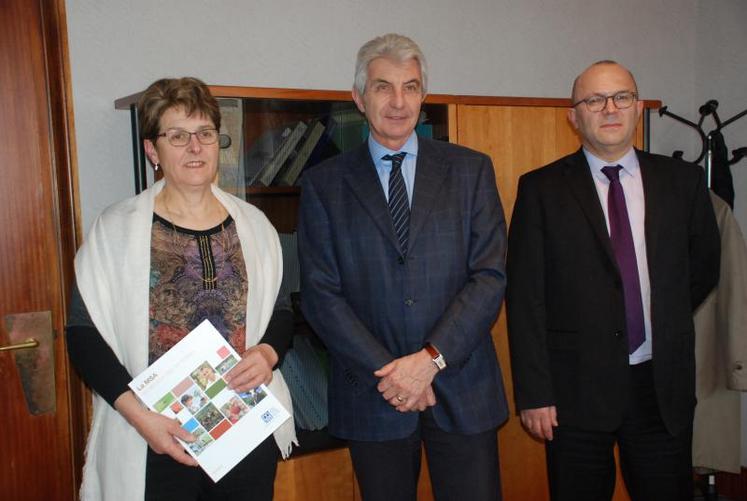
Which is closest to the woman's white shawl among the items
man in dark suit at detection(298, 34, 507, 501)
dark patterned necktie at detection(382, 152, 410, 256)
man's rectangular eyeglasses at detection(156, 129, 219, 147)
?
man's rectangular eyeglasses at detection(156, 129, 219, 147)

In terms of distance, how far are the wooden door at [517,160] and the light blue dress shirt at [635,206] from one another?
578 millimetres

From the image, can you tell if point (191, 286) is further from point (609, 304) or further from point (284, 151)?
point (609, 304)

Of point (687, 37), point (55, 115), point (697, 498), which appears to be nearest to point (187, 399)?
point (55, 115)

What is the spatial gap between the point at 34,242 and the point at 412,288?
137cm

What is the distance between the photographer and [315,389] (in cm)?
249

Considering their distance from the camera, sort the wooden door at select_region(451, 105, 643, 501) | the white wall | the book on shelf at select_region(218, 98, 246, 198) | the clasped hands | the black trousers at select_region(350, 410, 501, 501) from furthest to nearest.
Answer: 1. the wooden door at select_region(451, 105, 643, 501)
2. the white wall
3. the book on shelf at select_region(218, 98, 246, 198)
4. the black trousers at select_region(350, 410, 501, 501)
5. the clasped hands

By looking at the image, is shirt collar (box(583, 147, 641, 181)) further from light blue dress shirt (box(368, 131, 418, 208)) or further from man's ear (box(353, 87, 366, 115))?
man's ear (box(353, 87, 366, 115))

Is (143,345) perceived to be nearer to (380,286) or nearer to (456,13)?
(380,286)

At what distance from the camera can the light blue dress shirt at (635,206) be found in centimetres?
200

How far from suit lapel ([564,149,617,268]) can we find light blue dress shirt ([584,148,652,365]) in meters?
0.03

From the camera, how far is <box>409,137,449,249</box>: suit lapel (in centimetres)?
188

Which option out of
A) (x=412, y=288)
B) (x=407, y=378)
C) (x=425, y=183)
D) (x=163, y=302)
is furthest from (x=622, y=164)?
(x=163, y=302)

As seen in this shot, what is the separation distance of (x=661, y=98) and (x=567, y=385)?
94.6 inches

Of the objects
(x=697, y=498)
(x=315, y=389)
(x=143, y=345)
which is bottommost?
(x=697, y=498)
